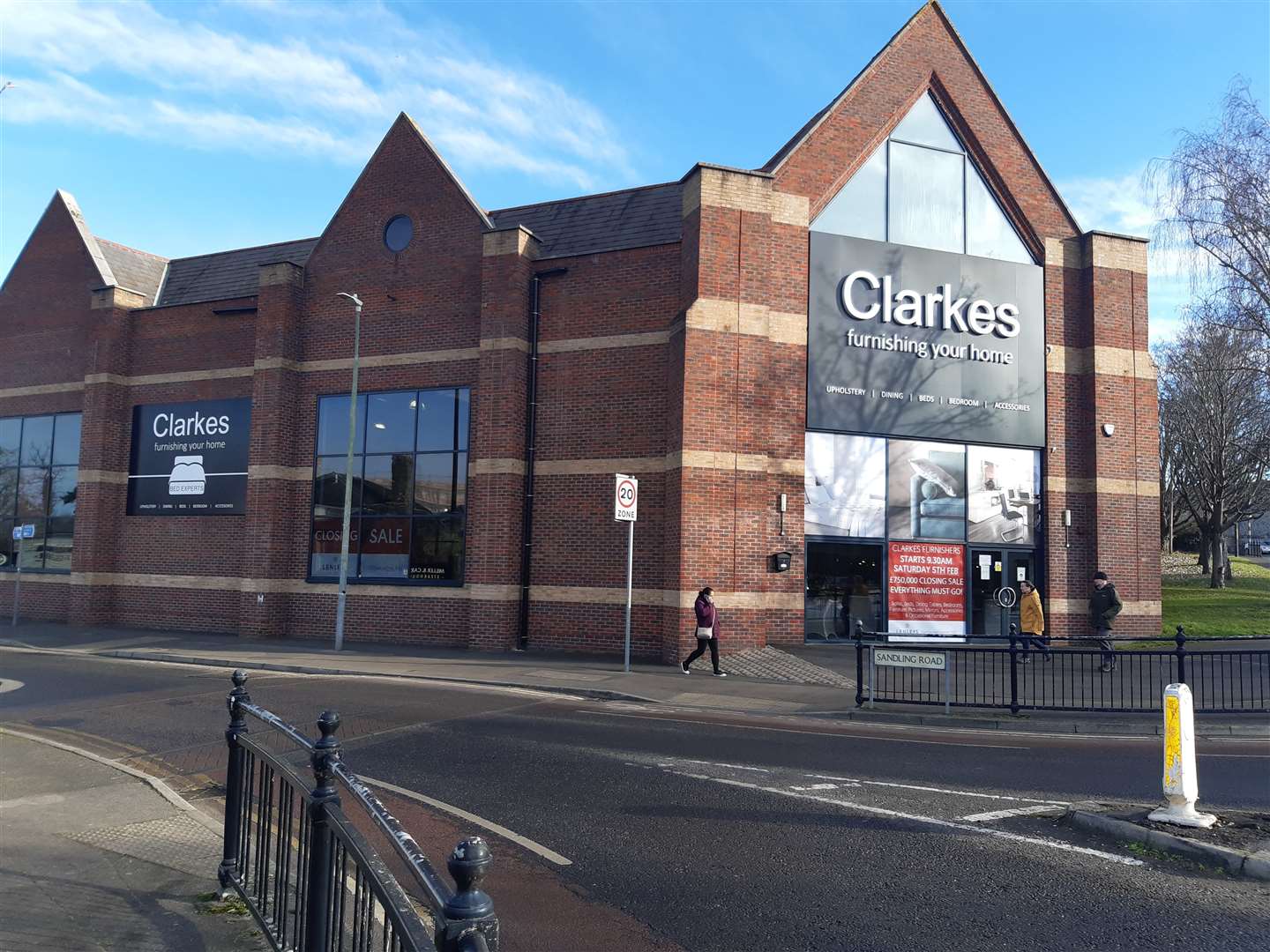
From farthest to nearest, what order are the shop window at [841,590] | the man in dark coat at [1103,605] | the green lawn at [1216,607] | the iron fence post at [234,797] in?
the green lawn at [1216,607] → the shop window at [841,590] → the man in dark coat at [1103,605] → the iron fence post at [234,797]

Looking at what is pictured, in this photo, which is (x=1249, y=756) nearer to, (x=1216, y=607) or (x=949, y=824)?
(x=949, y=824)

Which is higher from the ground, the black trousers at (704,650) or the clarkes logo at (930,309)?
the clarkes logo at (930,309)

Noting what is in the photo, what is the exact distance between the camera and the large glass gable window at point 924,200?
20500 mm

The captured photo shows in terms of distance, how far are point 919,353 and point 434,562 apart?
11.9 metres

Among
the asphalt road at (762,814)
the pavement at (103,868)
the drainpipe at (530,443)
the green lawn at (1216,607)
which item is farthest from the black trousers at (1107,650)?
the pavement at (103,868)

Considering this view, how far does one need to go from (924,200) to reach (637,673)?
12.5 metres

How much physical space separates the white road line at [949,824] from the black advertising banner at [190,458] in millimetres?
19259

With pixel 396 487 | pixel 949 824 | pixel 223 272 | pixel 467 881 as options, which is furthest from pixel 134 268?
pixel 467 881

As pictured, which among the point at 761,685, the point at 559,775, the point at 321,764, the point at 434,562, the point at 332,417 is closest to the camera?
the point at 321,764

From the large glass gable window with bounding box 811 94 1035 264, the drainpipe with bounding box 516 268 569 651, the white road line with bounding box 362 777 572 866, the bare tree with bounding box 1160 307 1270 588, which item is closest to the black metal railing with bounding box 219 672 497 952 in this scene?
the white road line with bounding box 362 777 572 866

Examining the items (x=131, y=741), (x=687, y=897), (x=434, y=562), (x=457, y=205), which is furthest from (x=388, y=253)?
(x=687, y=897)

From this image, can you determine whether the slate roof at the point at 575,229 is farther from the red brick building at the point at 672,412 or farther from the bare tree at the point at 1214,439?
the bare tree at the point at 1214,439

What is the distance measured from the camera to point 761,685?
15586mm

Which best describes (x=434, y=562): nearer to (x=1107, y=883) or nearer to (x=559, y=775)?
(x=559, y=775)
